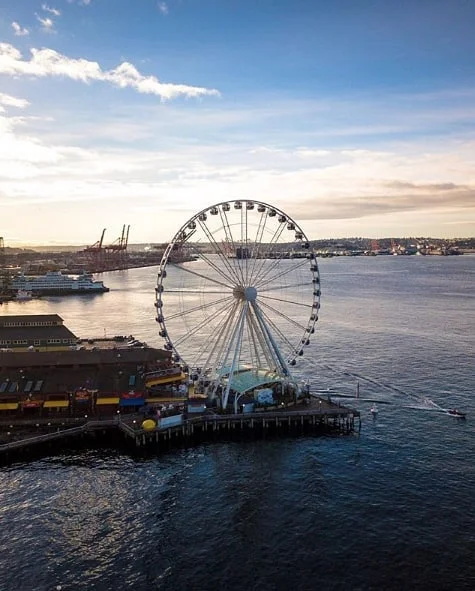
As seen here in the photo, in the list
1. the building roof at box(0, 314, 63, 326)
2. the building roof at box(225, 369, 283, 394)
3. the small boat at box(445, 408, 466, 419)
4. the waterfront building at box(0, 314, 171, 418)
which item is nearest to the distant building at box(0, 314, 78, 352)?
the building roof at box(0, 314, 63, 326)

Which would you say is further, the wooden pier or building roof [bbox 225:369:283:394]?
building roof [bbox 225:369:283:394]

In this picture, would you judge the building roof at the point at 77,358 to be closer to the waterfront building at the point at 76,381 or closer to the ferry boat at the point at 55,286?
the waterfront building at the point at 76,381

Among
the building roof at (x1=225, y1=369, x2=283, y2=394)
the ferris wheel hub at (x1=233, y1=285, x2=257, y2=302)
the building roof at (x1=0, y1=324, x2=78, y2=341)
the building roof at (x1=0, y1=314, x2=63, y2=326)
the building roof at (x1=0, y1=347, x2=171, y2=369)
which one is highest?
the ferris wheel hub at (x1=233, y1=285, x2=257, y2=302)

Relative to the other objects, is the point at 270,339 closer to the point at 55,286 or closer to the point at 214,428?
the point at 214,428

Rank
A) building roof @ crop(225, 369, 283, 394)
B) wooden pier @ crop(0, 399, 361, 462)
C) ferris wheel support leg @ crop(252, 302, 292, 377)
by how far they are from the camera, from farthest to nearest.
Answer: ferris wheel support leg @ crop(252, 302, 292, 377)
building roof @ crop(225, 369, 283, 394)
wooden pier @ crop(0, 399, 361, 462)

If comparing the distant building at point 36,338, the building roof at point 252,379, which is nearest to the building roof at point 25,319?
the distant building at point 36,338

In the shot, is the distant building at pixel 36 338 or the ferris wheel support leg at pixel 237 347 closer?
the ferris wheel support leg at pixel 237 347

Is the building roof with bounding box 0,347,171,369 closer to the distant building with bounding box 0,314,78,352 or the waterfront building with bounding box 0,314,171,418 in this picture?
the waterfront building with bounding box 0,314,171,418

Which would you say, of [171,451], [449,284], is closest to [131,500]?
[171,451]
